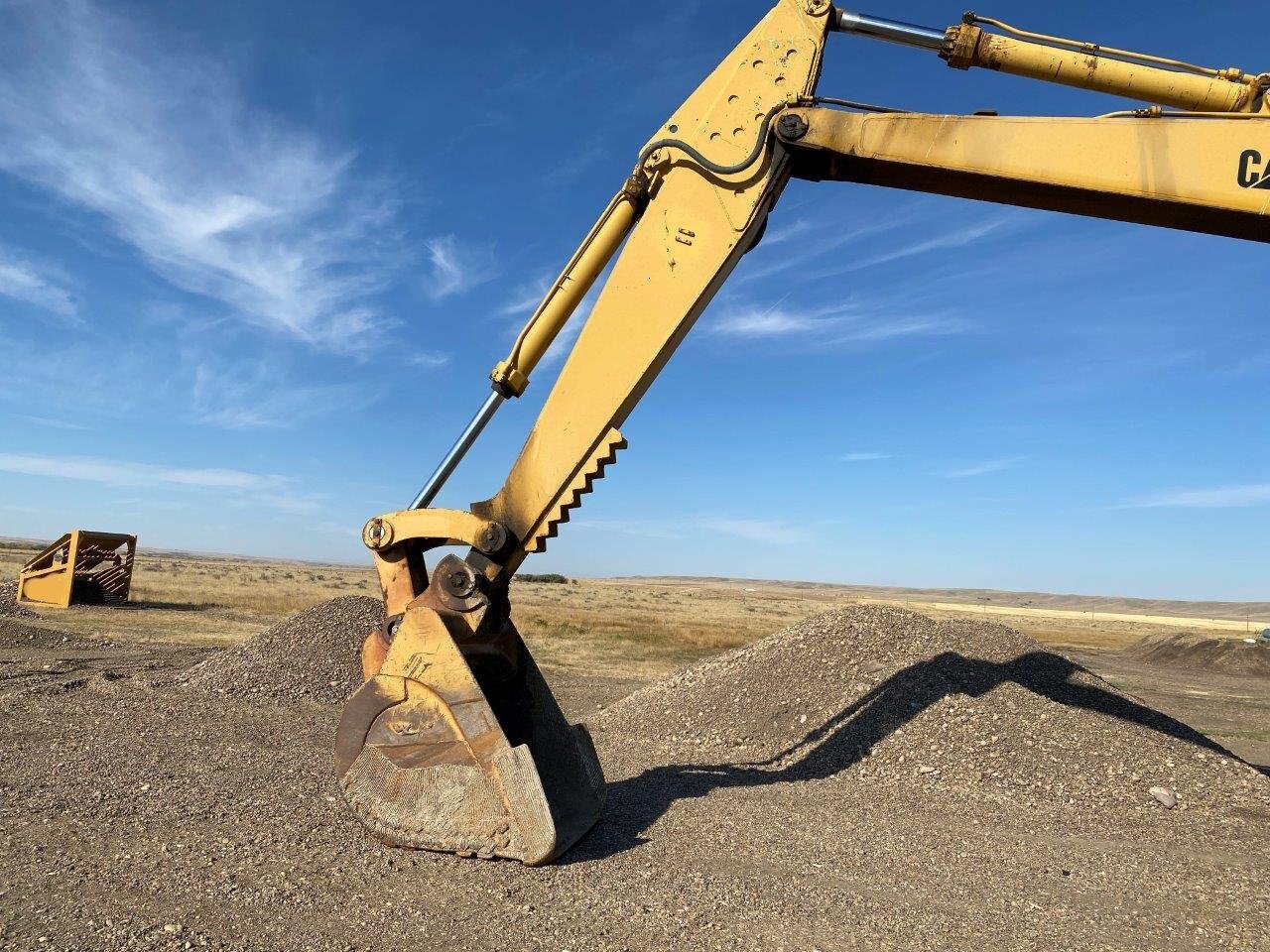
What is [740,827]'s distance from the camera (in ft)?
20.7

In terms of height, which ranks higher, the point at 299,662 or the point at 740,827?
the point at 299,662

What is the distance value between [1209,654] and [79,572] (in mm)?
35352

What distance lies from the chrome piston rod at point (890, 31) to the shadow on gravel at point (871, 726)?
548cm

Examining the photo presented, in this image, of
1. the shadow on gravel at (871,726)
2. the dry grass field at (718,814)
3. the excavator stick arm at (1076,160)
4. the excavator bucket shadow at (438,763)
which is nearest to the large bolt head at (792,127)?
the excavator stick arm at (1076,160)

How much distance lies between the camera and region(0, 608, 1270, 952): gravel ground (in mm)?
4449

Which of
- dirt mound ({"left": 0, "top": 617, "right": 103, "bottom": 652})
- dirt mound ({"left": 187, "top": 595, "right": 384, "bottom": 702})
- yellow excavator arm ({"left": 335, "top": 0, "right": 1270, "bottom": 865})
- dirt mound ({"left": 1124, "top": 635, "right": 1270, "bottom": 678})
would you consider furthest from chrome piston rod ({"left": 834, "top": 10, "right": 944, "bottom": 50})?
dirt mound ({"left": 1124, "top": 635, "right": 1270, "bottom": 678})

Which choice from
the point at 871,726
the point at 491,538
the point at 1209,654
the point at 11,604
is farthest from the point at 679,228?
the point at 1209,654

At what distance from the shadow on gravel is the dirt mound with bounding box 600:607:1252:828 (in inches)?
0.9

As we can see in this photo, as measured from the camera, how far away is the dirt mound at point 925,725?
7977 mm

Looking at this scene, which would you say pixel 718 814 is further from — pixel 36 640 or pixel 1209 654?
pixel 1209 654

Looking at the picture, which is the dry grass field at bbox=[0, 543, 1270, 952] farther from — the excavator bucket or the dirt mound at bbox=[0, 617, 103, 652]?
the excavator bucket

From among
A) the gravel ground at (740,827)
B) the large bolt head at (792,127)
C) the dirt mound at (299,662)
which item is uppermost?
the large bolt head at (792,127)

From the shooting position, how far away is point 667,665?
20.6 m

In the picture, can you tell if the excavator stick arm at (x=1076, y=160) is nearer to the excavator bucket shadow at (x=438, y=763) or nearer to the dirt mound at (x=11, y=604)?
the excavator bucket shadow at (x=438, y=763)
